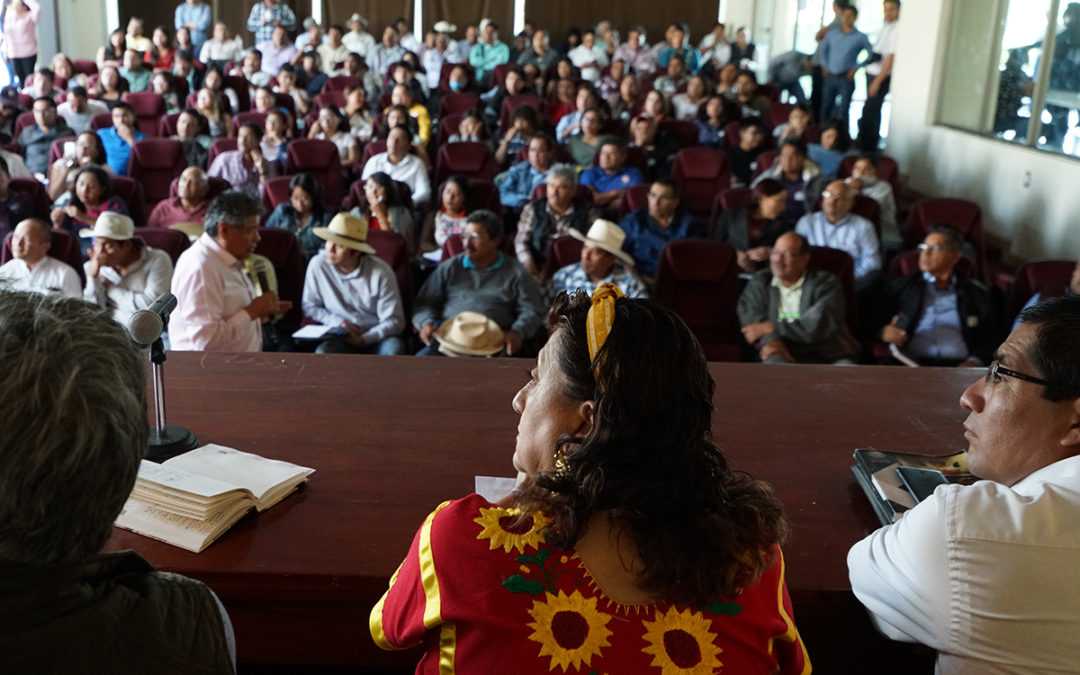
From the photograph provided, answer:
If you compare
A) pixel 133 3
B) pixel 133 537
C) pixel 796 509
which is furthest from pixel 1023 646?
pixel 133 3

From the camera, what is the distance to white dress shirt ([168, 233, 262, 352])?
10.8 ft

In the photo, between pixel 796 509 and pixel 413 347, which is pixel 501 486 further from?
pixel 413 347

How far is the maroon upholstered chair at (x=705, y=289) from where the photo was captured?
4.31 metres

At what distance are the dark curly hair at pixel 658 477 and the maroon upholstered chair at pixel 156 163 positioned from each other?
6.21 m

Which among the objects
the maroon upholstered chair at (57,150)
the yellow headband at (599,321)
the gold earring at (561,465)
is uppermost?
the yellow headband at (599,321)

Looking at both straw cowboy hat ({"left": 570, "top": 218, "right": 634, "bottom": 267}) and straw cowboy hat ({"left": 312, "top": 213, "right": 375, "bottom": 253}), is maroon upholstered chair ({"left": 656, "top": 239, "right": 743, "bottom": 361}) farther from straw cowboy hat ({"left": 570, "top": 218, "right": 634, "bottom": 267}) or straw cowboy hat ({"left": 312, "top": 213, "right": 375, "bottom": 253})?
straw cowboy hat ({"left": 312, "top": 213, "right": 375, "bottom": 253})

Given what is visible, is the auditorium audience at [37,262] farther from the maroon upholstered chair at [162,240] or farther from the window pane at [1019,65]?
the window pane at [1019,65]

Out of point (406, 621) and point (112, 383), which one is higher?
point (112, 383)

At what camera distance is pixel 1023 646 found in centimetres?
128

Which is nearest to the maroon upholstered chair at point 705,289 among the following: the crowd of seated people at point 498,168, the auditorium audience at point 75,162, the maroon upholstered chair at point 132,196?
the crowd of seated people at point 498,168

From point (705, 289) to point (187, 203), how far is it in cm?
289

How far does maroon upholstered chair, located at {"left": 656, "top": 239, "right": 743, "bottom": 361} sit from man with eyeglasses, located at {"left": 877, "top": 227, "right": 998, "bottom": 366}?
26.0 inches

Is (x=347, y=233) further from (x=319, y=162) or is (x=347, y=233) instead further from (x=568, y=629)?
(x=568, y=629)

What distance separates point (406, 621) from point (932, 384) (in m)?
1.59
